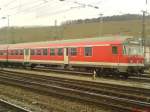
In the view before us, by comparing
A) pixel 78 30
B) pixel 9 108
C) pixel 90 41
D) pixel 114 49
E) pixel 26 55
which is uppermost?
pixel 78 30

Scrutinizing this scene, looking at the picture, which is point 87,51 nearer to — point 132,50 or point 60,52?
point 132,50

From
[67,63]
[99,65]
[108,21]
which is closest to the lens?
[99,65]

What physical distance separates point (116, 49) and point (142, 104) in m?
13.1

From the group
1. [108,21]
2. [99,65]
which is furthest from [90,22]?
[99,65]

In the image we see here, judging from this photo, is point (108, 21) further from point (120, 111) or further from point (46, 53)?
point (120, 111)

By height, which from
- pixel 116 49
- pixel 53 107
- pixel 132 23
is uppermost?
pixel 132 23

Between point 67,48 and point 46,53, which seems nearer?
point 67,48

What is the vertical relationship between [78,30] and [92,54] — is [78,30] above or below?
above

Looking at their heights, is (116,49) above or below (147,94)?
above

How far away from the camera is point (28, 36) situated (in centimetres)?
11456

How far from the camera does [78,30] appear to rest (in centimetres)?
10662

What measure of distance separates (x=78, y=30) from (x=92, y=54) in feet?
258

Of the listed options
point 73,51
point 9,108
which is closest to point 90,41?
point 73,51

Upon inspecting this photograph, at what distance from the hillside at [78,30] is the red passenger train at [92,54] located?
50.4 metres
